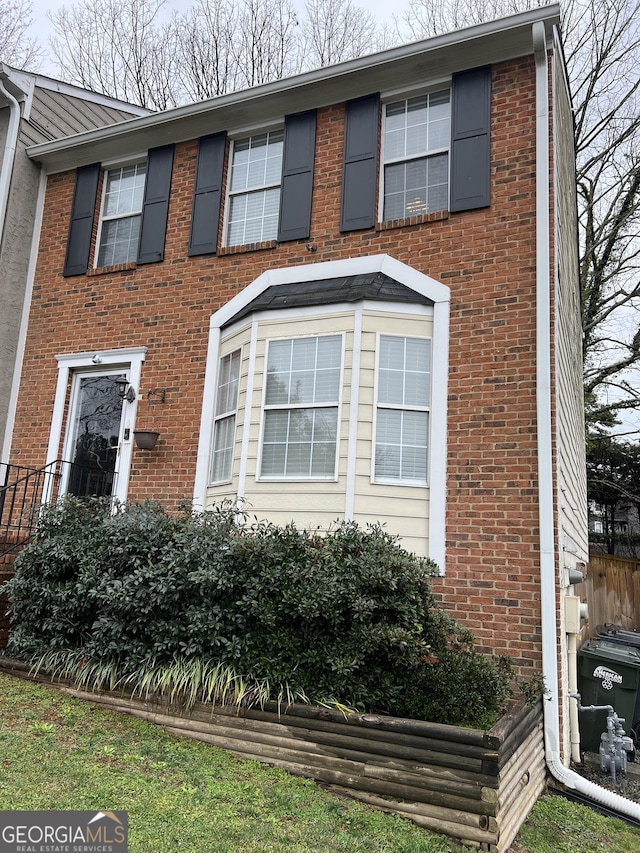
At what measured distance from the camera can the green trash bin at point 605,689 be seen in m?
6.07

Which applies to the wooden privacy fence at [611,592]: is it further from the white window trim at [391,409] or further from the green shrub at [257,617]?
the green shrub at [257,617]

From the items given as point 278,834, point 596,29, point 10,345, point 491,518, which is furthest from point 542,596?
point 596,29

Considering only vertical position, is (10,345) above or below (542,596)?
above

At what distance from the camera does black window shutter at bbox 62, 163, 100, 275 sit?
27.9 ft

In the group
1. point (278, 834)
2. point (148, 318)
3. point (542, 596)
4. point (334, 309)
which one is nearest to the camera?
point (278, 834)

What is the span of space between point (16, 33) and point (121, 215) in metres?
14.3

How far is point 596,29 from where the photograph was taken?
1605 centimetres

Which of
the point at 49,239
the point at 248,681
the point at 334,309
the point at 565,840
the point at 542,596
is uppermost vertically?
the point at 49,239

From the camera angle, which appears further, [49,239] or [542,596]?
[49,239]

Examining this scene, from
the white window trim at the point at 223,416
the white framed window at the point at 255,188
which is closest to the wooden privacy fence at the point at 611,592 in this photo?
the white window trim at the point at 223,416

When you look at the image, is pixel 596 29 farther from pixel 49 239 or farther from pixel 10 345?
pixel 10 345

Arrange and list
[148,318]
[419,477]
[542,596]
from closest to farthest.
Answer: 1. [542,596]
2. [419,477]
3. [148,318]

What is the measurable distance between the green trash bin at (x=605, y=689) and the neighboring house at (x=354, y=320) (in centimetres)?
106

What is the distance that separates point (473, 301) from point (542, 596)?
9.12 feet
